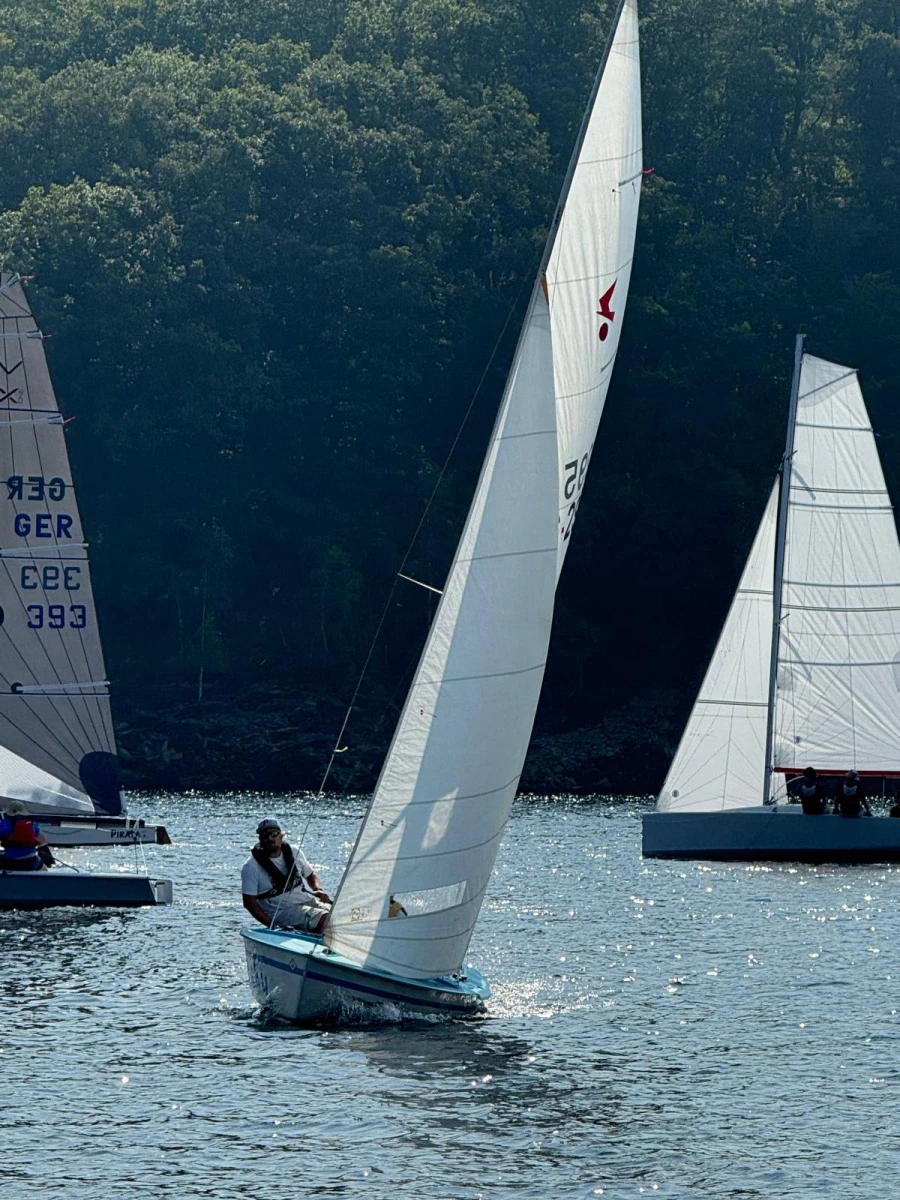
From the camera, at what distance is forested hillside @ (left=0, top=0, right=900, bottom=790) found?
86.8 meters

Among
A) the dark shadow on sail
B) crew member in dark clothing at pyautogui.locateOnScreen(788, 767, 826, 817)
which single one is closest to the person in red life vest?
the dark shadow on sail

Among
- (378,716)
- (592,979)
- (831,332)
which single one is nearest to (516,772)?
(592,979)

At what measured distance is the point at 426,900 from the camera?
22328mm

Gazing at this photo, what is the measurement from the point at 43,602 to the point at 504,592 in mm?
16297

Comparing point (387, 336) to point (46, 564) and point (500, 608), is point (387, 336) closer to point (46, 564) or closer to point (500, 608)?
point (46, 564)

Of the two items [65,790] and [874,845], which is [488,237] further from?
[65,790]

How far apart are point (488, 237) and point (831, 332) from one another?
15576mm

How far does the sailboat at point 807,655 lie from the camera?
45.0 meters

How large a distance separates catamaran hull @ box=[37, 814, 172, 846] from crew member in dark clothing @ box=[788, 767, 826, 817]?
13.3 m

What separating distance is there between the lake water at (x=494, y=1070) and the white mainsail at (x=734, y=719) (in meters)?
9.06

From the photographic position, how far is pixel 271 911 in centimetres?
2392

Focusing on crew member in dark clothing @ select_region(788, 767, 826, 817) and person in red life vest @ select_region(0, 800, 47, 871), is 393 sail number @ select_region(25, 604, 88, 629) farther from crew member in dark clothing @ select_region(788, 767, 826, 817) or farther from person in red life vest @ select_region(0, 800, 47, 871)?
crew member in dark clothing @ select_region(788, 767, 826, 817)

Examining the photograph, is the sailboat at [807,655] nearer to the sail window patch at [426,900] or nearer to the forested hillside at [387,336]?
the sail window patch at [426,900]

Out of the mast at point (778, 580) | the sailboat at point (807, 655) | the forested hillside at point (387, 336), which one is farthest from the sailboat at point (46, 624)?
the forested hillside at point (387, 336)
